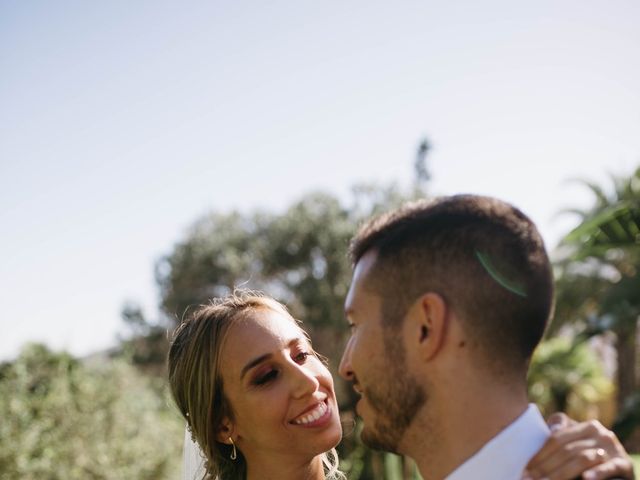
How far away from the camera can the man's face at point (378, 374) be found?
1910mm

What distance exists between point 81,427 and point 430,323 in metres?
10.1

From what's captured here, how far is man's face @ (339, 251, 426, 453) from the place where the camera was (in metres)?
1.91

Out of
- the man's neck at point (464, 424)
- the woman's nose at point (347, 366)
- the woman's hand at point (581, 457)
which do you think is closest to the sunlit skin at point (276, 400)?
the woman's nose at point (347, 366)

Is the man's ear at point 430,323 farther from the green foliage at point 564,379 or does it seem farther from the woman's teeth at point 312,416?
the green foliage at point 564,379

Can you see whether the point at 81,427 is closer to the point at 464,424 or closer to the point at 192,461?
the point at 192,461

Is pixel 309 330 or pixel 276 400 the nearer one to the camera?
pixel 276 400

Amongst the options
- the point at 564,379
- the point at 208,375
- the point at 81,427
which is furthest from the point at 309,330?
the point at 208,375

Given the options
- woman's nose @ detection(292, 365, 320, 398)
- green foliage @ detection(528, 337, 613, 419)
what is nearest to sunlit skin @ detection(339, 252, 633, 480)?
woman's nose @ detection(292, 365, 320, 398)

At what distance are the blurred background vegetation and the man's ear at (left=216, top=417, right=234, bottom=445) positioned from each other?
3.16 ft

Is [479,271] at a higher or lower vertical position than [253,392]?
higher

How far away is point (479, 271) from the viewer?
6.05ft

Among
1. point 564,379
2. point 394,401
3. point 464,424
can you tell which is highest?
point 394,401

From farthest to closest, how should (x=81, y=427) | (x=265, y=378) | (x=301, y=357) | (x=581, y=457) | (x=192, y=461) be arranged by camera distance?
(x=81, y=427) < (x=192, y=461) < (x=301, y=357) < (x=265, y=378) < (x=581, y=457)

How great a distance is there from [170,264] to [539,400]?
16.5 m
